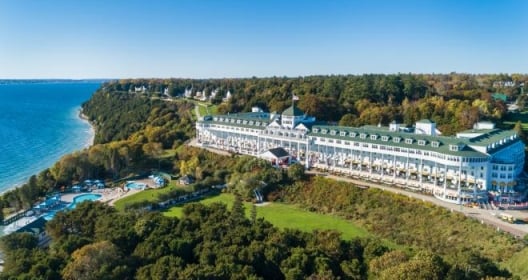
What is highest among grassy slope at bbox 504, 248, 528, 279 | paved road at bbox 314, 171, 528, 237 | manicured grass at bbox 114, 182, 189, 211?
paved road at bbox 314, 171, 528, 237

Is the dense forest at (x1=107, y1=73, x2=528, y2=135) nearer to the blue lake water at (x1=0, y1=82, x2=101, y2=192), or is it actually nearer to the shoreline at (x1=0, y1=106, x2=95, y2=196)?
the shoreline at (x1=0, y1=106, x2=95, y2=196)

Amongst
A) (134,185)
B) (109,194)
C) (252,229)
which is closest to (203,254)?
(252,229)

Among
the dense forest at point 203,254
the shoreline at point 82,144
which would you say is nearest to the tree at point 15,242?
the dense forest at point 203,254

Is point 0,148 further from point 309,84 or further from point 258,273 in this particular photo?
point 258,273

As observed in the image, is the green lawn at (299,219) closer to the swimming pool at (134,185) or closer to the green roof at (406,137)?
the swimming pool at (134,185)

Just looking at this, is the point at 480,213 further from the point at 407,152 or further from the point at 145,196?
the point at 145,196

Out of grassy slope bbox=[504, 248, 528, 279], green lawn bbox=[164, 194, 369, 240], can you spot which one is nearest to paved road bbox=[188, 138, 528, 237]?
grassy slope bbox=[504, 248, 528, 279]

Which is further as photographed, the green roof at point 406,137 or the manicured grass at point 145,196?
the manicured grass at point 145,196
